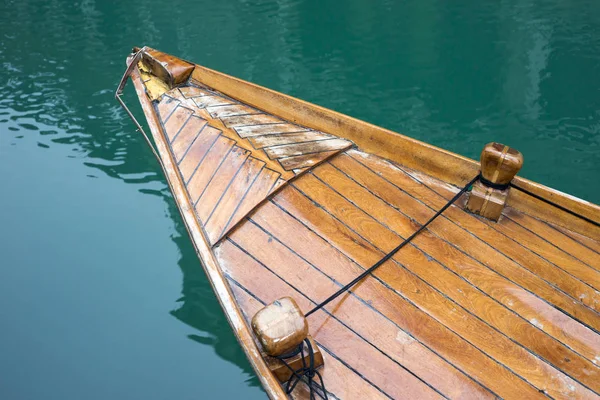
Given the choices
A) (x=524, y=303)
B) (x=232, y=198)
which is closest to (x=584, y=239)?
(x=524, y=303)

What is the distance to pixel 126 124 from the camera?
6723 mm

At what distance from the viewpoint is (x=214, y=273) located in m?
2.70

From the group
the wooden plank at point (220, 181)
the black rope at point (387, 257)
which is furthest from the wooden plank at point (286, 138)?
the black rope at point (387, 257)

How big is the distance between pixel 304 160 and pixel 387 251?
0.97 meters

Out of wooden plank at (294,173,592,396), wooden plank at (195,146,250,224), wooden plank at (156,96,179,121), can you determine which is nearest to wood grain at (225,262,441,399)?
wooden plank at (294,173,592,396)

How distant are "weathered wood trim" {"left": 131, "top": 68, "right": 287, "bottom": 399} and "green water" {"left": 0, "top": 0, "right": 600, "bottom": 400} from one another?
1362mm

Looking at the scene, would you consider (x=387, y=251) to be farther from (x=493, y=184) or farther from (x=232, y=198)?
(x=232, y=198)

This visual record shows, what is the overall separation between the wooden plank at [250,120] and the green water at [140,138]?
156 centimetres

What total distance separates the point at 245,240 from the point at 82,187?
3.56 meters

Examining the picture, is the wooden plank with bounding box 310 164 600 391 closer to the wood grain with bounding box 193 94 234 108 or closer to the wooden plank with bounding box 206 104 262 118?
the wooden plank with bounding box 206 104 262 118

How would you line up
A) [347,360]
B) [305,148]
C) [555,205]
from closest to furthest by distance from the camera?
[347,360], [555,205], [305,148]

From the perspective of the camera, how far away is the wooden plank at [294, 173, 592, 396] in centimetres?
228

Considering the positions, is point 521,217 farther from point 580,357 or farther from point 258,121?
point 258,121

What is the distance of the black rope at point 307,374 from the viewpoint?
2209mm
